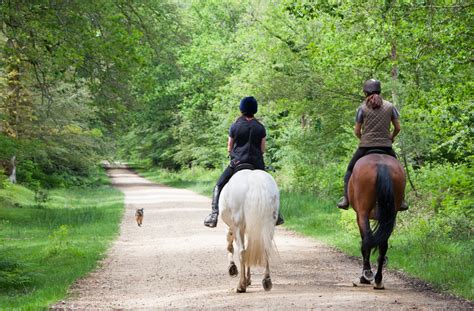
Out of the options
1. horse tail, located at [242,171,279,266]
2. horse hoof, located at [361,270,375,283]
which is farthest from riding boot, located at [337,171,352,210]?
horse tail, located at [242,171,279,266]

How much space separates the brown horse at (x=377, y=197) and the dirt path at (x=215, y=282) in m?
0.60

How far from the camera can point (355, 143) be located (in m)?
21.0

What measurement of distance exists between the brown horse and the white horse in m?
1.24

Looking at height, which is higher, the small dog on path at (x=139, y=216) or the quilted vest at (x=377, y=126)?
the quilted vest at (x=377, y=126)

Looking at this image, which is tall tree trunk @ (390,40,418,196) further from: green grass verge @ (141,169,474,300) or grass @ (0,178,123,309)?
grass @ (0,178,123,309)

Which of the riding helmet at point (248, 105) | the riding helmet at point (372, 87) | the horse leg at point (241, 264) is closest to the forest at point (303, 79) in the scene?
the riding helmet at point (372, 87)

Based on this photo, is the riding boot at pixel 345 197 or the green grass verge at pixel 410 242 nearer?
the green grass verge at pixel 410 242

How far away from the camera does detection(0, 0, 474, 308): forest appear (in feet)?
43.8

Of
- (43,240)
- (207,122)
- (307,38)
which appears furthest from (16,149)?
(207,122)

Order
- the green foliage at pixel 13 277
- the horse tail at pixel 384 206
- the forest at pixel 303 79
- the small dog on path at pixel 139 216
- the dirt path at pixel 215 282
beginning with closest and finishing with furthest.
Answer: the dirt path at pixel 215 282 → the horse tail at pixel 384 206 → the green foliage at pixel 13 277 → the forest at pixel 303 79 → the small dog on path at pixel 139 216

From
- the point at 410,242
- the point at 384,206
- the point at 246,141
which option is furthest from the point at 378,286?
the point at 410,242

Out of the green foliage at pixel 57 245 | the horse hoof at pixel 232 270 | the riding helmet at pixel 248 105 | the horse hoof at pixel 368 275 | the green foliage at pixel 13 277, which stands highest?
the riding helmet at pixel 248 105

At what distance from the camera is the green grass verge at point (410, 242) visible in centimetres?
1084

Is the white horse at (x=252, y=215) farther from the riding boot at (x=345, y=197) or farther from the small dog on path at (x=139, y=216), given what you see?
the small dog on path at (x=139, y=216)
